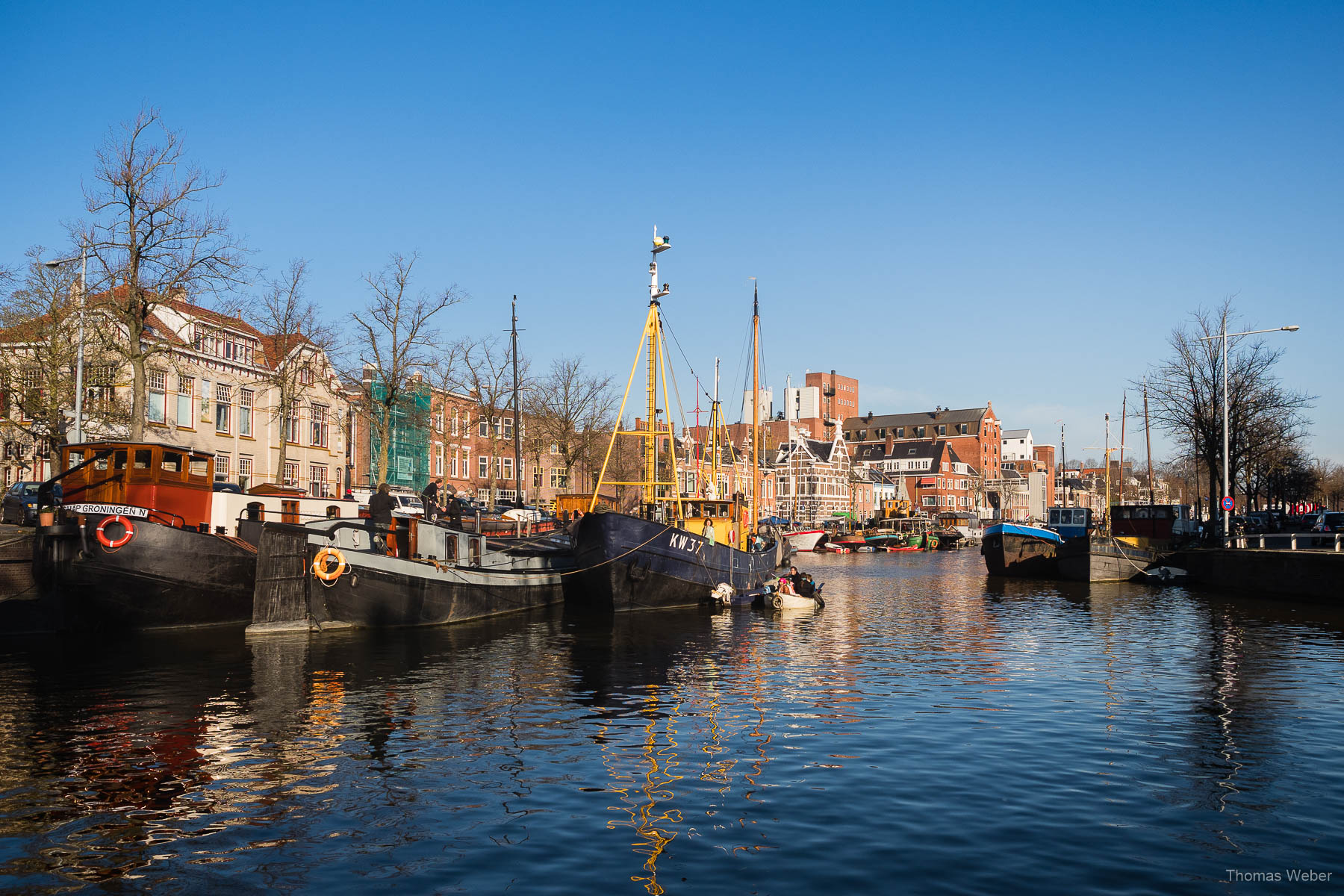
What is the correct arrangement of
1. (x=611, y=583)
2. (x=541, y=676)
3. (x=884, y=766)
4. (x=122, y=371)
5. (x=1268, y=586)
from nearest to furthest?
(x=884, y=766) < (x=541, y=676) < (x=611, y=583) < (x=1268, y=586) < (x=122, y=371)

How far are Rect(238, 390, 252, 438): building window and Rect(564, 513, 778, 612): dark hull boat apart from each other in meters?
34.8

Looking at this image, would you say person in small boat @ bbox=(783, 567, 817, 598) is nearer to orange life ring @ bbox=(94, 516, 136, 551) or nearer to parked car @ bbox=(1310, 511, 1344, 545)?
orange life ring @ bbox=(94, 516, 136, 551)

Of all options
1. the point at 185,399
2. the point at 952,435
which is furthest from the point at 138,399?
the point at 952,435

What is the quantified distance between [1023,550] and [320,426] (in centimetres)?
4696

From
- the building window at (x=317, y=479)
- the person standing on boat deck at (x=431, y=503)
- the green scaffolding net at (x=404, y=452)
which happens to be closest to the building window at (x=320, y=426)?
the building window at (x=317, y=479)

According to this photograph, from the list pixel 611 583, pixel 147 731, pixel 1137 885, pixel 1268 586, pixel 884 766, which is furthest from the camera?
pixel 1268 586

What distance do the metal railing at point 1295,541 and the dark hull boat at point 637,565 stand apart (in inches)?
927

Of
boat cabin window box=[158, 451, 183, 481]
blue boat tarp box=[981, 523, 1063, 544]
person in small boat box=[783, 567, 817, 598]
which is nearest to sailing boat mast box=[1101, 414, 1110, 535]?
blue boat tarp box=[981, 523, 1063, 544]

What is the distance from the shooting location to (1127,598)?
1596 inches

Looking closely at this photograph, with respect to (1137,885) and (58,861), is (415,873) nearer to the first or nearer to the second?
(58,861)

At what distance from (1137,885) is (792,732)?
688 cm

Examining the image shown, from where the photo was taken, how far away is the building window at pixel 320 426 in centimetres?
6794

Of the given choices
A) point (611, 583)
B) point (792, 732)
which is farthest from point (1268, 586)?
point (792, 732)

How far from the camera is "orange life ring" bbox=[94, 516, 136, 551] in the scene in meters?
24.6
